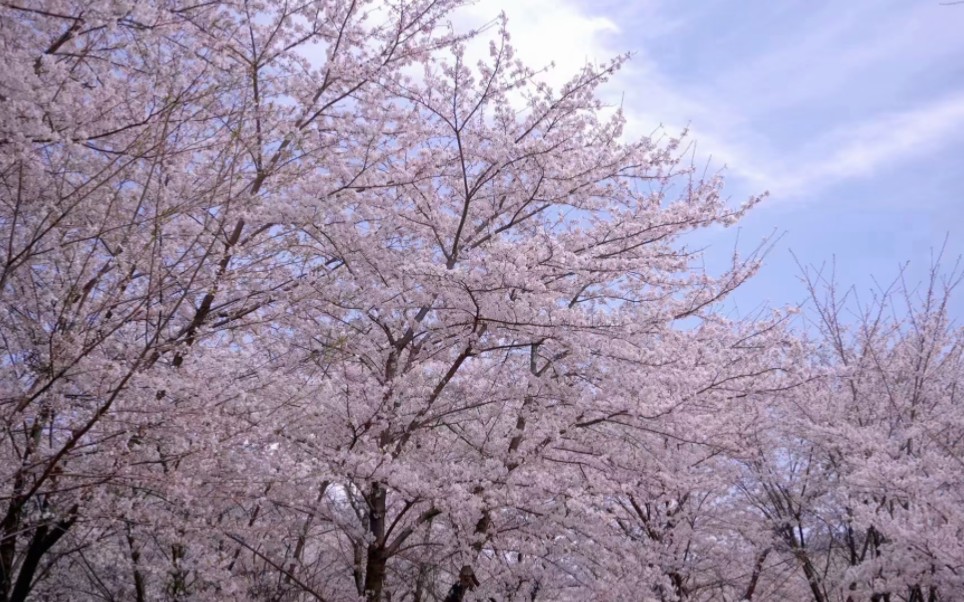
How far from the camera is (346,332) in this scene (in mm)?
6234

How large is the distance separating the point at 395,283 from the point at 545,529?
8.05 ft

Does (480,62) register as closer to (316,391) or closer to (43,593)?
(316,391)

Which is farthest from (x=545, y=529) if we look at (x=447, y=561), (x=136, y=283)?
(x=136, y=283)

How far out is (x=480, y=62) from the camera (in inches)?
235

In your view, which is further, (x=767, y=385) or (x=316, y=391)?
(x=767, y=385)

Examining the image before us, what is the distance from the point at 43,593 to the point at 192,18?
5.52 meters

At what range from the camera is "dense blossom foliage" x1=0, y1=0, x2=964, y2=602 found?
177 inches

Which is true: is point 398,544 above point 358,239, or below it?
below

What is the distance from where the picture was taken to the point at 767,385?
23.0 ft

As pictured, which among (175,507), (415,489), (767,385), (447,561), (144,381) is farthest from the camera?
(767,385)

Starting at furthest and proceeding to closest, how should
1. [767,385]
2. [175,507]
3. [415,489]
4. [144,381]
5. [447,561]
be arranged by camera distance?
1. [767,385]
2. [447,561]
3. [415,489]
4. [175,507]
5. [144,381]

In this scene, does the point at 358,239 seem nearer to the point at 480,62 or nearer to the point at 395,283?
the point at 395,283

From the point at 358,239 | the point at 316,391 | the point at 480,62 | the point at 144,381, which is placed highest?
A: the point at 480,62

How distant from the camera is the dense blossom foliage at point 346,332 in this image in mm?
4496
